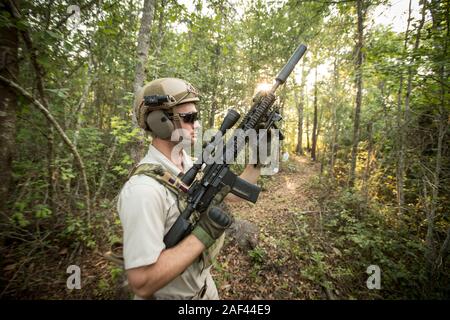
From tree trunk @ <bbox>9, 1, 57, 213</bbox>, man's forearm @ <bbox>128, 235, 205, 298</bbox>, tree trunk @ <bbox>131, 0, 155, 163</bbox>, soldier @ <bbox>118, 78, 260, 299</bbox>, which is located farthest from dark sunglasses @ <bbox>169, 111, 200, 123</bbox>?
tree trunk @ <bbox>131, 0, 155, 163</bbox>

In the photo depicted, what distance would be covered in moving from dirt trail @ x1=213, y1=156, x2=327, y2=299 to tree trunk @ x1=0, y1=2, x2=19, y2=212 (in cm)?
395

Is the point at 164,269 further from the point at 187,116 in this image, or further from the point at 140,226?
the point at 187,116

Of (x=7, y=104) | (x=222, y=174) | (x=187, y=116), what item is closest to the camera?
(x=187, y=116)

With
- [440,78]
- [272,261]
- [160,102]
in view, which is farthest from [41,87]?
[440,78]

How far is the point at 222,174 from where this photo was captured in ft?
7.34

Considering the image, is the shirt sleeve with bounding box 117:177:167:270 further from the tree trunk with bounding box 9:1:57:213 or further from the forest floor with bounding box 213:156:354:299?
the forest floor with bounding box 213:156:354:299

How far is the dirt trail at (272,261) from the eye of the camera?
4.24 metres

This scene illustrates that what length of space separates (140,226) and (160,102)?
3.78 feet

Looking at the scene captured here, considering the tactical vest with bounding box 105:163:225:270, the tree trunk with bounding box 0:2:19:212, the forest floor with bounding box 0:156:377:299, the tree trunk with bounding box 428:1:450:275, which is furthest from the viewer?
the tree trunk with bounding box 428:1:450:275

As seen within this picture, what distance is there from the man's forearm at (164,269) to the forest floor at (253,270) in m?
2.38

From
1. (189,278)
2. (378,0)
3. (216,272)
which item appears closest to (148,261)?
(189,278)

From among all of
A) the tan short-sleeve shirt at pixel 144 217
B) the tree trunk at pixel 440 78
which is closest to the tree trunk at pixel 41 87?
the tan short-sleeve shirt at pixel 144 217

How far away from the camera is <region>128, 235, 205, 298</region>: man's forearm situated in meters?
1.43

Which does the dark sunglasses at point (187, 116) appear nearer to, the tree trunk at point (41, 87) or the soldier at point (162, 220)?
the soldier at point (162, 220)
